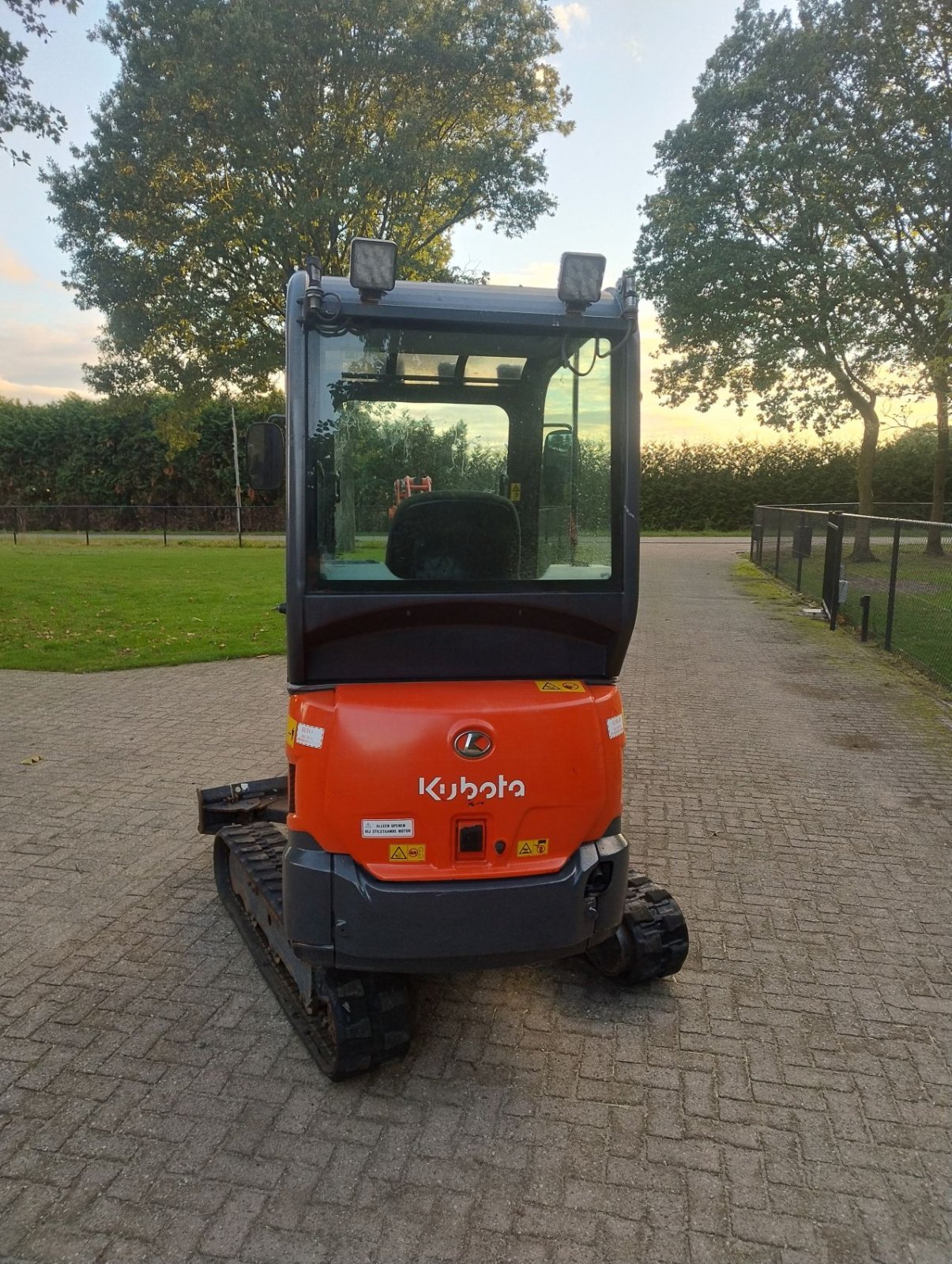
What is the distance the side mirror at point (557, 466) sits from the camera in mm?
3318

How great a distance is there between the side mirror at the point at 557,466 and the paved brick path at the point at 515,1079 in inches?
80.8

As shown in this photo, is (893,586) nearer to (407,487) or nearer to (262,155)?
(407,487)

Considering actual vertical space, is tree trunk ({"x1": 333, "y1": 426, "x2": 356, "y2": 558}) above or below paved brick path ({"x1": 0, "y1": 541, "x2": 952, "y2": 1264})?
above

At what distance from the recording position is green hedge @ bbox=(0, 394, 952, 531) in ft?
119

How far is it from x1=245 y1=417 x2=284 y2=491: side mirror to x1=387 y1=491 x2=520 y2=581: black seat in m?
0.45

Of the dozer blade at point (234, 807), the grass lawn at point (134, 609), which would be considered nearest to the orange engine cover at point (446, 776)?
the dozer blade at point (234, 807)

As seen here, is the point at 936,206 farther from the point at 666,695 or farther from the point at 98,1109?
the point at 98,1109

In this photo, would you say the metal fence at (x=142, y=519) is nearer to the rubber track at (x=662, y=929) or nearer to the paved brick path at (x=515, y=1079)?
the paved brick path at (x=515, y=1079)

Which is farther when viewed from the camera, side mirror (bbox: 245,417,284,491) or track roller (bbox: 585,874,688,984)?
track roller (bbox: 585,874,688,984)

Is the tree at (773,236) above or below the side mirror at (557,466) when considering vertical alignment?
above

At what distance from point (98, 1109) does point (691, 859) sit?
3338 millimetres

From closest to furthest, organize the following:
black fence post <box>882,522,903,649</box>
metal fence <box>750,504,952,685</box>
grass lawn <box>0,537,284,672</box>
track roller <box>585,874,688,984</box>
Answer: track roller <box>585,874,688,984</box>
metal fence <box>750,504,952,685</box>
grass lawn <box>0,537,284,672</box>
black fence post <box>882,522,903,649</box>

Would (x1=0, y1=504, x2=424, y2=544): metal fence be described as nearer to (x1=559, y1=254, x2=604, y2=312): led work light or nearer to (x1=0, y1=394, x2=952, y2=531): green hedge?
(x1=0, y1=394, x2=952, y2=531): green hedge

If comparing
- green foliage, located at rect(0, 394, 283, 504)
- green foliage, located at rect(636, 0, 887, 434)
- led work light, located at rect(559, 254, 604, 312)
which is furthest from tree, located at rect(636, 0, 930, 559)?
green foliage, located at rect(0, 394, 283, 504)
